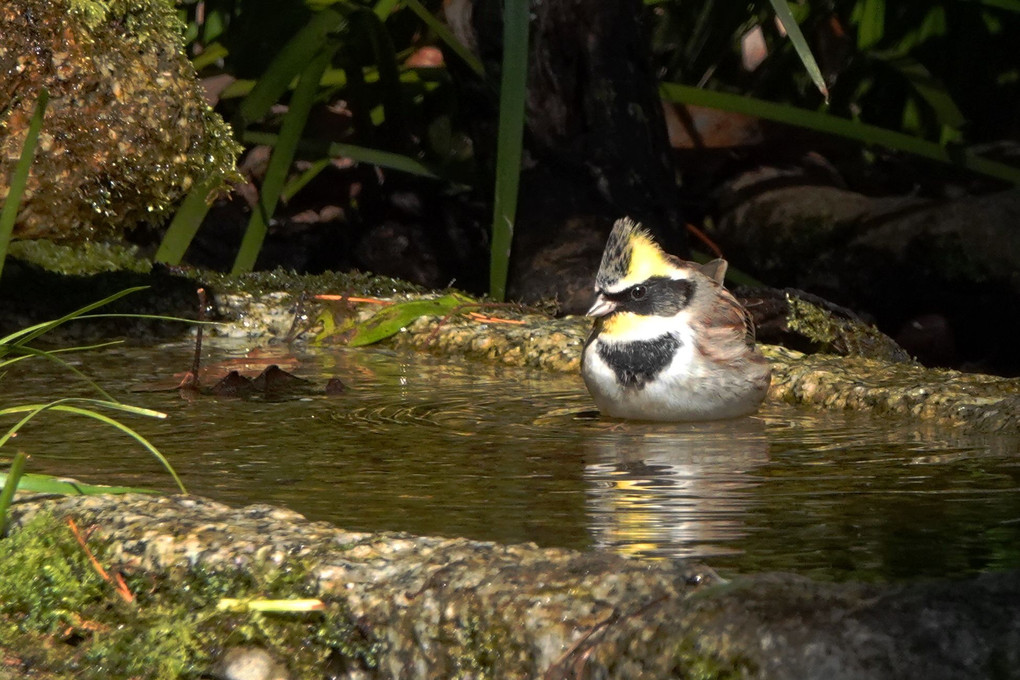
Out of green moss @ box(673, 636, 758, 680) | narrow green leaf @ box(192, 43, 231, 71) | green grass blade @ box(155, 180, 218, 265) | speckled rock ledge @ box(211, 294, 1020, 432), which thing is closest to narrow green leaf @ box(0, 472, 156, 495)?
green moss @ box(673, 636, 758, 680)

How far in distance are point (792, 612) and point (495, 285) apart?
3.53 meters

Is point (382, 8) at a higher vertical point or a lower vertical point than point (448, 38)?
higher

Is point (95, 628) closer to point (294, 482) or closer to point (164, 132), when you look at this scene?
point (294, 482)

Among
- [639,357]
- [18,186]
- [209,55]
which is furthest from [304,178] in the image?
[18,186]

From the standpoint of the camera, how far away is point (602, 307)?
13.9 ft

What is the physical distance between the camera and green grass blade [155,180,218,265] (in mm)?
5496

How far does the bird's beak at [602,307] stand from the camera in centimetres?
420

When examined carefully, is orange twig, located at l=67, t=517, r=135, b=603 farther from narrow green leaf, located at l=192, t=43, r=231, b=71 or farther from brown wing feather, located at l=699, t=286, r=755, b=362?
narrow green leaf, located at l=192, t=43, r=231, b=71

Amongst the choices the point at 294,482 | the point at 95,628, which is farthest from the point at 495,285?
the point at 95,628

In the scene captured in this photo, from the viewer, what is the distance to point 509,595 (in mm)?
1914

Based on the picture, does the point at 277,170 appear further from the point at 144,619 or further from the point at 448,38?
the point at 144,619

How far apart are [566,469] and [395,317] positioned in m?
1.99

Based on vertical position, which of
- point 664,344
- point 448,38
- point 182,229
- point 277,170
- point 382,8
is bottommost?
point 664,344

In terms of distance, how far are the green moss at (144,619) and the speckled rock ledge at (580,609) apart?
0.06 feet
